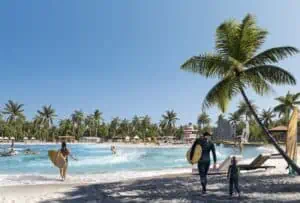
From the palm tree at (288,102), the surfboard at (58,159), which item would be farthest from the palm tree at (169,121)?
the surfboard at (58,159)

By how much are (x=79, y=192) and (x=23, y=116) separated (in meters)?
85.4

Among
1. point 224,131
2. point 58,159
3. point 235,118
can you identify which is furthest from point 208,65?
point 235,118

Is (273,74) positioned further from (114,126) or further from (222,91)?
(114,126)

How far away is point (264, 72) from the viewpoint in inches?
402

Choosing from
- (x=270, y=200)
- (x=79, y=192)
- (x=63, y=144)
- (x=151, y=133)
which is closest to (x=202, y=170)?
(x=270, y=200)

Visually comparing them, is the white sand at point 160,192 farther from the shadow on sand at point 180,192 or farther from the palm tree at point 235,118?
the palm tree at point 235,118

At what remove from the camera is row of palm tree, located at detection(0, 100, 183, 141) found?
86312 millimetres

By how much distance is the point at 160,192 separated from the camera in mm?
9062

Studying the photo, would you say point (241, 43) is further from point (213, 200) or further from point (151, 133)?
point (151, 133)

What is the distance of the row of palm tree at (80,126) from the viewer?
8631 cm

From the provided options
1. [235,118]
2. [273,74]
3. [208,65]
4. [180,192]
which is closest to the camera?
[180,192]

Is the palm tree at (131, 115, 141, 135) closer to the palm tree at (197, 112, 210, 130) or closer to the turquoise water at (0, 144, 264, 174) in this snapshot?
the palm tree at (197, 112, 210, 130)

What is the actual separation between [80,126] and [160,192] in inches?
3669

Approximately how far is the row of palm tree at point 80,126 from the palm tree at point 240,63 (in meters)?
79.7
